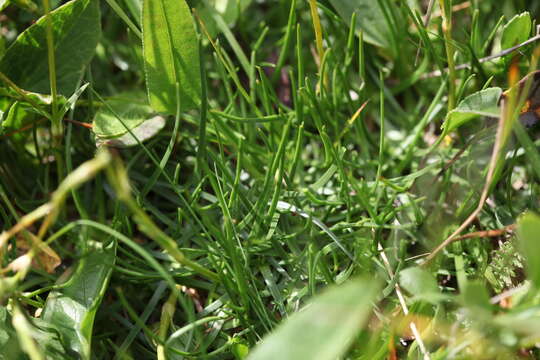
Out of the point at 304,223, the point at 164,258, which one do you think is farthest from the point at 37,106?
the point at 304,223

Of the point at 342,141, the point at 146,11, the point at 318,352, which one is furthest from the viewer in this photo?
the point at 342,141

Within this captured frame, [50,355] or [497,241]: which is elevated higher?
[50,355]

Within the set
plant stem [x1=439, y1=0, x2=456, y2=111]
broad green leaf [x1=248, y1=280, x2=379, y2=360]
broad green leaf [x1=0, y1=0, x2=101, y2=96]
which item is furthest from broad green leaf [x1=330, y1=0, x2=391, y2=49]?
broad green leaf [x1=248, y1=280, x2=379, y2=360]

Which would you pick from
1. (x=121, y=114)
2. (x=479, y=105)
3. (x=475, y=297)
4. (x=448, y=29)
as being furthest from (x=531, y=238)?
(x=121, y=114)

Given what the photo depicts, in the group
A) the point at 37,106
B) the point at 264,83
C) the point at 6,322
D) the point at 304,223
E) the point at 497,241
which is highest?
the point at 37,106

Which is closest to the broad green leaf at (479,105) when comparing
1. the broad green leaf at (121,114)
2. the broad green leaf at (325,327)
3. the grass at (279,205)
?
the grass at (279,205)

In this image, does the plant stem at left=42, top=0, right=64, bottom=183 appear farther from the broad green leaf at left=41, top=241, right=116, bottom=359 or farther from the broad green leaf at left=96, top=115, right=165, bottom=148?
the broad green leaf at left=41, top=241, right=116, bottom=359

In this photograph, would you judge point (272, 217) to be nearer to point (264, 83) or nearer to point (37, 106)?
point (264, 83)
